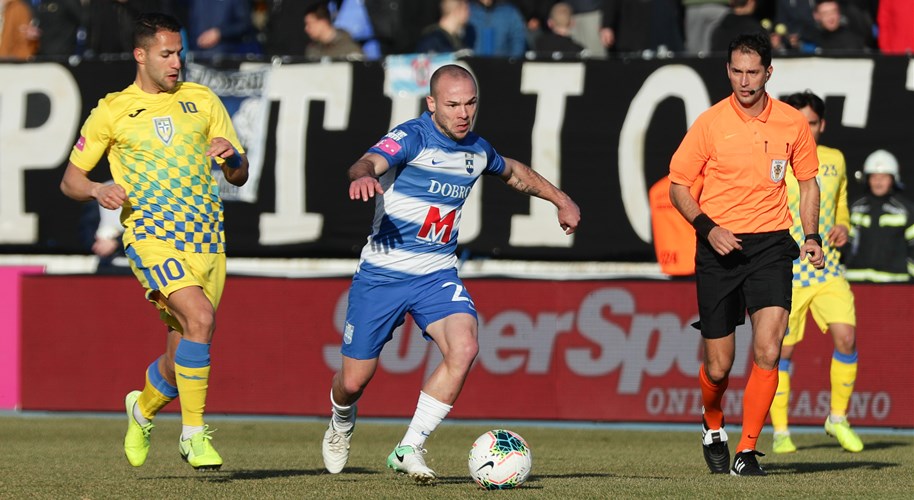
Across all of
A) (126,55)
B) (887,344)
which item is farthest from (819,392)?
(126,55)

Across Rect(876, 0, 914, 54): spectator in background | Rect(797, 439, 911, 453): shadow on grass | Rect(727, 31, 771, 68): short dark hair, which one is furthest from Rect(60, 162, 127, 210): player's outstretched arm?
Rect(876, 0, 914, 54): spectator in background

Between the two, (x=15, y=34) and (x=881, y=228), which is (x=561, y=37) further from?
(x=15, y=34)

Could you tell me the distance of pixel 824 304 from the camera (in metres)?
12.0

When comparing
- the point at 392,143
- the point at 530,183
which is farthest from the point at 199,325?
the point at 530,183

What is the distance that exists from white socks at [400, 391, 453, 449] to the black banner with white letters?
7368mm

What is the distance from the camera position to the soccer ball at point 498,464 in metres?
8.21

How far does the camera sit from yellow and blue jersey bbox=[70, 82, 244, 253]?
9.08 meters

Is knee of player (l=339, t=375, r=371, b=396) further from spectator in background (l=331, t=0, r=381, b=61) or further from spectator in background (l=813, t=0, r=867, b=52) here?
spectator in background (l=813, t=0, r=867, b=52)

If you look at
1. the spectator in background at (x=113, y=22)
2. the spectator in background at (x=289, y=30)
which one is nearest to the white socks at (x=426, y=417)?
the spectator in background at (x=289, y=30)

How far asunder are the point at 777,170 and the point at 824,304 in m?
3.13

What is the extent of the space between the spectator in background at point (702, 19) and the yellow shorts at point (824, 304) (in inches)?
205

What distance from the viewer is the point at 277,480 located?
9000mm

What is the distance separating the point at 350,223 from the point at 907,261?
5.62 meters

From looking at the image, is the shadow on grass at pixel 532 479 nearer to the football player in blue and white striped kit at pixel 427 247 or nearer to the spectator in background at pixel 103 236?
the football player in blue and white striped kit at pixel 427 247
